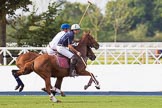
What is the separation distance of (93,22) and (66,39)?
6085cm

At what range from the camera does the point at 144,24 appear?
110m

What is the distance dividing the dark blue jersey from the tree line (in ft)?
49.5

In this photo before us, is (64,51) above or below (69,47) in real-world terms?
below

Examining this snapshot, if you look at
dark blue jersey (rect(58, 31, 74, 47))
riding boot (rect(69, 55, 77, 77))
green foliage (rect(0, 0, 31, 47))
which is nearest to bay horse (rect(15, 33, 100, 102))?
riding boot (rect(69, 55, 77, 77))

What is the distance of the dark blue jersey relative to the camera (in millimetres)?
23016

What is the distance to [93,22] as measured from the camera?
8394 centimetres

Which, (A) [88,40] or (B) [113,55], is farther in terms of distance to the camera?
(B) [113,55]

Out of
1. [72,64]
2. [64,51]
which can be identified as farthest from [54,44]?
[72,64]

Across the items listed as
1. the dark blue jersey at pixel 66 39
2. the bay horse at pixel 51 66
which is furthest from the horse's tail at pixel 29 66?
the dark blue jersey at pixel 66 39

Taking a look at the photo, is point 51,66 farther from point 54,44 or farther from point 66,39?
point 66,39

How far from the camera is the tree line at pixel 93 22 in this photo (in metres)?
39.5

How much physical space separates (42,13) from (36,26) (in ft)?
3.11
